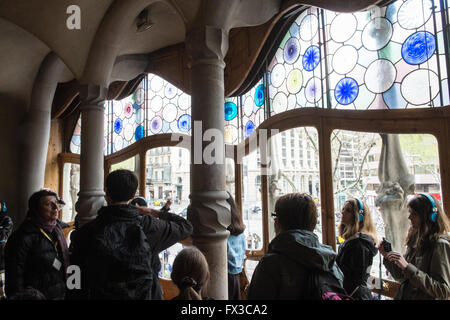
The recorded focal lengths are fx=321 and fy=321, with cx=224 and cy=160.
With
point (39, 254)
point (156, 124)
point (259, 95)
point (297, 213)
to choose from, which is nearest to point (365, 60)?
point (259, 95)

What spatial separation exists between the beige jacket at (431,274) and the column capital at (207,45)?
5.06ft

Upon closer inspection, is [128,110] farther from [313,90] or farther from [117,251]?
[117,251]

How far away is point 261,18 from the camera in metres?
2.75

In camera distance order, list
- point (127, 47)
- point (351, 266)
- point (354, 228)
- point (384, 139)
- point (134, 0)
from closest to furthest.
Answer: point (351, 266) < point (354, 228) < point (384, 139) < point (134, 0) < point (127, 47)

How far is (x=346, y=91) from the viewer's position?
277 cm

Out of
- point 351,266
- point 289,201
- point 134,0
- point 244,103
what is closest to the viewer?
point 289,201

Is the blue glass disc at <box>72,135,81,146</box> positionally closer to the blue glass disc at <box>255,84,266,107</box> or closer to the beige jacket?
the blue glass disc at <box>255,84,266,107</box>

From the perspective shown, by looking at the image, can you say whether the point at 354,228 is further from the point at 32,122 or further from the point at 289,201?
the point at 32,122

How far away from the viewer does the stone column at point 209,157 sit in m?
1.90

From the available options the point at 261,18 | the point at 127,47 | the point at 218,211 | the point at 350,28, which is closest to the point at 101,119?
the point at 127,47

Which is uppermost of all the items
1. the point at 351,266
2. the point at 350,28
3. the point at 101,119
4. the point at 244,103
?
the point at 350,28

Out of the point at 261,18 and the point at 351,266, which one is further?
the point at 261,18

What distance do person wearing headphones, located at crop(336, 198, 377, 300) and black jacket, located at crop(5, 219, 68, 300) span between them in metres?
1.53

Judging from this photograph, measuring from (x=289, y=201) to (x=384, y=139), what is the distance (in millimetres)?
1646
